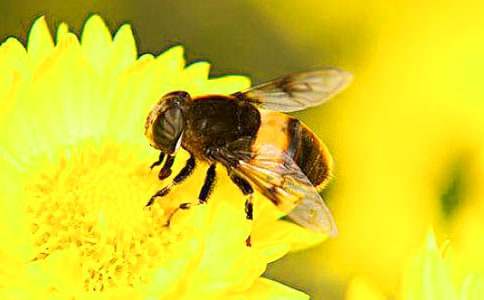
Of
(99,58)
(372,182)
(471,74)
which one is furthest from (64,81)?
(471,74)

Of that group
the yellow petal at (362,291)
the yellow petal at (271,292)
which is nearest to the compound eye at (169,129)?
the yellow petal at (271,292)

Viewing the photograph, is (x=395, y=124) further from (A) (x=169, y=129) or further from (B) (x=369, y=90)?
(A) (x=169, y=129)

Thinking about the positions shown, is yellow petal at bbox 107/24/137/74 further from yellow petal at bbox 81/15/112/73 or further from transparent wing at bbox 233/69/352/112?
transparent wing at bbox 233/69/352/112

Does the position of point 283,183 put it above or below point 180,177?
below

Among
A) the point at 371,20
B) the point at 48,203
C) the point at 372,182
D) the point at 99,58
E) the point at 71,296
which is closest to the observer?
the point at 71,296

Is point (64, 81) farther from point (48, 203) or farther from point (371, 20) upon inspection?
point (371, 20)

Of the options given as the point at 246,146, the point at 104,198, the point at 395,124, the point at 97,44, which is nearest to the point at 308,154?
the point at 246,146
